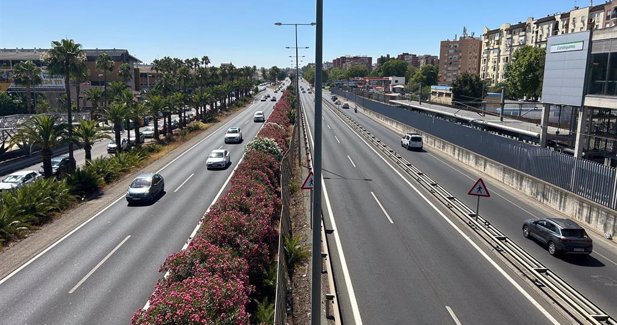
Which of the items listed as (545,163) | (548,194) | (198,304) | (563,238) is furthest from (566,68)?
(198,304)

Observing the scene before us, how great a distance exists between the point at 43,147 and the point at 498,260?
90.7 feet

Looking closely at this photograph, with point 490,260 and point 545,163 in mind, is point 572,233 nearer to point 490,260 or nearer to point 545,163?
point 490,260

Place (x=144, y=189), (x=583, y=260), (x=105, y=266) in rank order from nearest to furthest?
(x=105, y=266) → (x=583, y=260) → (x=144, y=189)

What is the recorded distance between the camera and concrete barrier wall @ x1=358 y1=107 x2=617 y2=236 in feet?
72.8

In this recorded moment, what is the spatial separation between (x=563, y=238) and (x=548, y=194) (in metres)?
9.34

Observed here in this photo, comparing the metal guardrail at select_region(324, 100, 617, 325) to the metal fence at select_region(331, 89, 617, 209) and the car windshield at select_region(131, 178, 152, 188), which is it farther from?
the car windshield at select_region(131, 178, 152, 188)

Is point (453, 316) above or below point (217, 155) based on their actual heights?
below

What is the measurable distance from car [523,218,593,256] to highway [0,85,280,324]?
15.7 meters

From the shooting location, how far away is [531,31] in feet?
400

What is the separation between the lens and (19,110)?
76.9 meters

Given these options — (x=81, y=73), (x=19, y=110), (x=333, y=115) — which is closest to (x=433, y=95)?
(x=333, y=115)

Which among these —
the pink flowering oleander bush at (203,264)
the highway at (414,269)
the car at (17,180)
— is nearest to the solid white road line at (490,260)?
the highway at (414,269)

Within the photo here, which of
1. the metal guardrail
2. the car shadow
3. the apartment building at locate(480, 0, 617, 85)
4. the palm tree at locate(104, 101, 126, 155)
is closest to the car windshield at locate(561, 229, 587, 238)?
the car shadow

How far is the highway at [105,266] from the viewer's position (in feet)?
46.3
